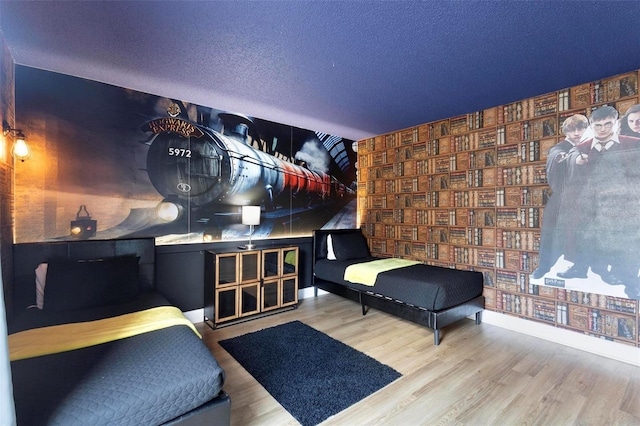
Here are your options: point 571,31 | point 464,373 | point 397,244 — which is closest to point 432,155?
point 397,244

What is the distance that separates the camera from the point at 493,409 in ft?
6.33

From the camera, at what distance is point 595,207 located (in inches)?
109

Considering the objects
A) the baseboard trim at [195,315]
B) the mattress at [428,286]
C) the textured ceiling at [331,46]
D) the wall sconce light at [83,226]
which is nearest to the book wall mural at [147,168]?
the wall sconce light at [83,226]

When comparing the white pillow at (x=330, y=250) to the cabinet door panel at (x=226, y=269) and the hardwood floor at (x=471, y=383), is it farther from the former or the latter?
the cabinet door panel at (x=226, y=269)

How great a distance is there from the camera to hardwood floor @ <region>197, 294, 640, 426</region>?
6.11 ft

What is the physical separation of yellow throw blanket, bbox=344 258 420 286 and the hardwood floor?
572 millimetres

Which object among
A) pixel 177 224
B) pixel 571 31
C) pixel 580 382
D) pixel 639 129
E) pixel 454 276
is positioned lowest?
pixel 580 382

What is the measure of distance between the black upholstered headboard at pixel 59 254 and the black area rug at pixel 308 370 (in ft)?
4.16

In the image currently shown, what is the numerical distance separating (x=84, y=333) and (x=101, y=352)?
1.23 feet

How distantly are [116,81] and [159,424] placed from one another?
3121mm

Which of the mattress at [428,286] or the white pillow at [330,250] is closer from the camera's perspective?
the mattress at [428,286]

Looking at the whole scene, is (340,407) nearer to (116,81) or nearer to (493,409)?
(493,409)

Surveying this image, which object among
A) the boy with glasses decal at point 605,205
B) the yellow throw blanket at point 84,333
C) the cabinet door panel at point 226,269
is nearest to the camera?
the yellow throw blanket at point 84,333

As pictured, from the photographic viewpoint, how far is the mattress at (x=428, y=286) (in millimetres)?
2924
